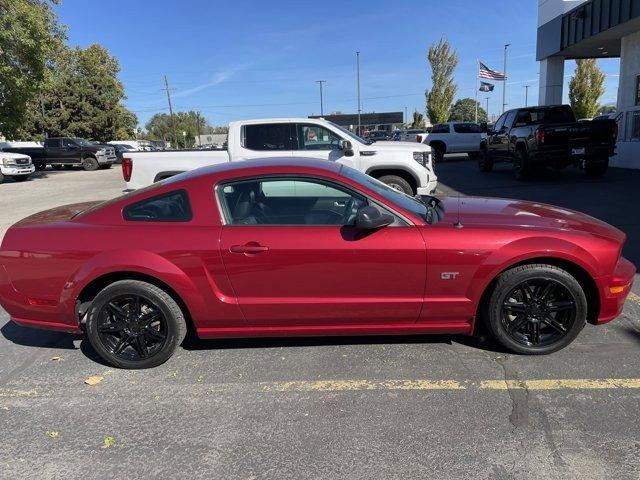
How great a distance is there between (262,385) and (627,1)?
15444 mm

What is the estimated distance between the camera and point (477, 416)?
9.91 ft

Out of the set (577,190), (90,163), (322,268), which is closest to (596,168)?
(577,190)

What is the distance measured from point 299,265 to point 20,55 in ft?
65.7

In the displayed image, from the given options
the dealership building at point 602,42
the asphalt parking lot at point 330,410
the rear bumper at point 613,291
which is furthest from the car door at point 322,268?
the dealership building at point 602,42

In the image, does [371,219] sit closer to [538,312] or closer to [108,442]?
[538,312]

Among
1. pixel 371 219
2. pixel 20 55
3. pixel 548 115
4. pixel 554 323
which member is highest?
pixel 20 55

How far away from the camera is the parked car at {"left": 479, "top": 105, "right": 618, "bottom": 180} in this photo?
12430mm

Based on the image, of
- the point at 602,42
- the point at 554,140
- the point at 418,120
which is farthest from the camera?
the point at 418,120

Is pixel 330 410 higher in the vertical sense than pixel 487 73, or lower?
lower

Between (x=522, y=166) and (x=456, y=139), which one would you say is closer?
(x=522, y=166)

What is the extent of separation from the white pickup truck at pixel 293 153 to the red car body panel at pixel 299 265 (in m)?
4.72

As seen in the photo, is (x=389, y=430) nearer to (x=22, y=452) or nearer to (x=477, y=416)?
(x=477, y=416)

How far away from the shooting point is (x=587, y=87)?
3916 cm

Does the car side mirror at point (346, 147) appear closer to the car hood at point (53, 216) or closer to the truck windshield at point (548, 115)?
the car hood at point (53, 216)
